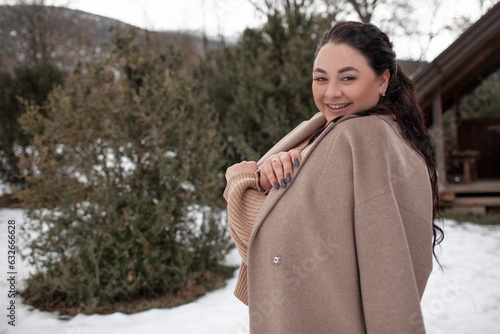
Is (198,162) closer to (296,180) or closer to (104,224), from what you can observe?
(104,224)

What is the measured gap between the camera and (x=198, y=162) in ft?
13.0

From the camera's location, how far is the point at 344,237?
1107mm

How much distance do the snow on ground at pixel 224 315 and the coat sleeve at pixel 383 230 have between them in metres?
2.18

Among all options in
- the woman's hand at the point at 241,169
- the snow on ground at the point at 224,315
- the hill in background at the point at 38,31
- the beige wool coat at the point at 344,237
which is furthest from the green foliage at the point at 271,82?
the hill in background at the point at 38,31

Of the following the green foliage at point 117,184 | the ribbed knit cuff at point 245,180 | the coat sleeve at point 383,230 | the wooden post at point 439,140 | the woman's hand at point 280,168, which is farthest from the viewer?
the wooden post at point 439,140

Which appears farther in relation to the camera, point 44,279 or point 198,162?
point 198,162

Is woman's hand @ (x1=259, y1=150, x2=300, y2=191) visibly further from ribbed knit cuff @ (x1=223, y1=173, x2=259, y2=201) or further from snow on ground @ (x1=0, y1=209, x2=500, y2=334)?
snow on ground @ (x1=0, y1=209, x2=500, y2=334)

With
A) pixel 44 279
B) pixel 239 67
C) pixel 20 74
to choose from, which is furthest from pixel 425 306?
pixel 20 74

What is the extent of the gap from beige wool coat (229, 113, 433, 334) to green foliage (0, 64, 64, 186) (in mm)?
7798

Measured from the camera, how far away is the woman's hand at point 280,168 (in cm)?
122

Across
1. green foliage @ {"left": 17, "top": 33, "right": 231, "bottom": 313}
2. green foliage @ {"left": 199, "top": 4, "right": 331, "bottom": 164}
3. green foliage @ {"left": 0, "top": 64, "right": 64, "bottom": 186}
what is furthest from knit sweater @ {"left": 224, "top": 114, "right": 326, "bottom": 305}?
green foliage @ {"left": 0, "top": 64, "right": 64, "bottom": 186}

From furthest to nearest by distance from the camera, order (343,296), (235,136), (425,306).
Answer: (235,136) < (425,306) < (343,296)

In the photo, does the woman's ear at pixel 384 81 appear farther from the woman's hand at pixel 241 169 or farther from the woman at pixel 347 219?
the woman's hand at pixel 241 169

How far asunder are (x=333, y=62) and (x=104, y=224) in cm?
300
